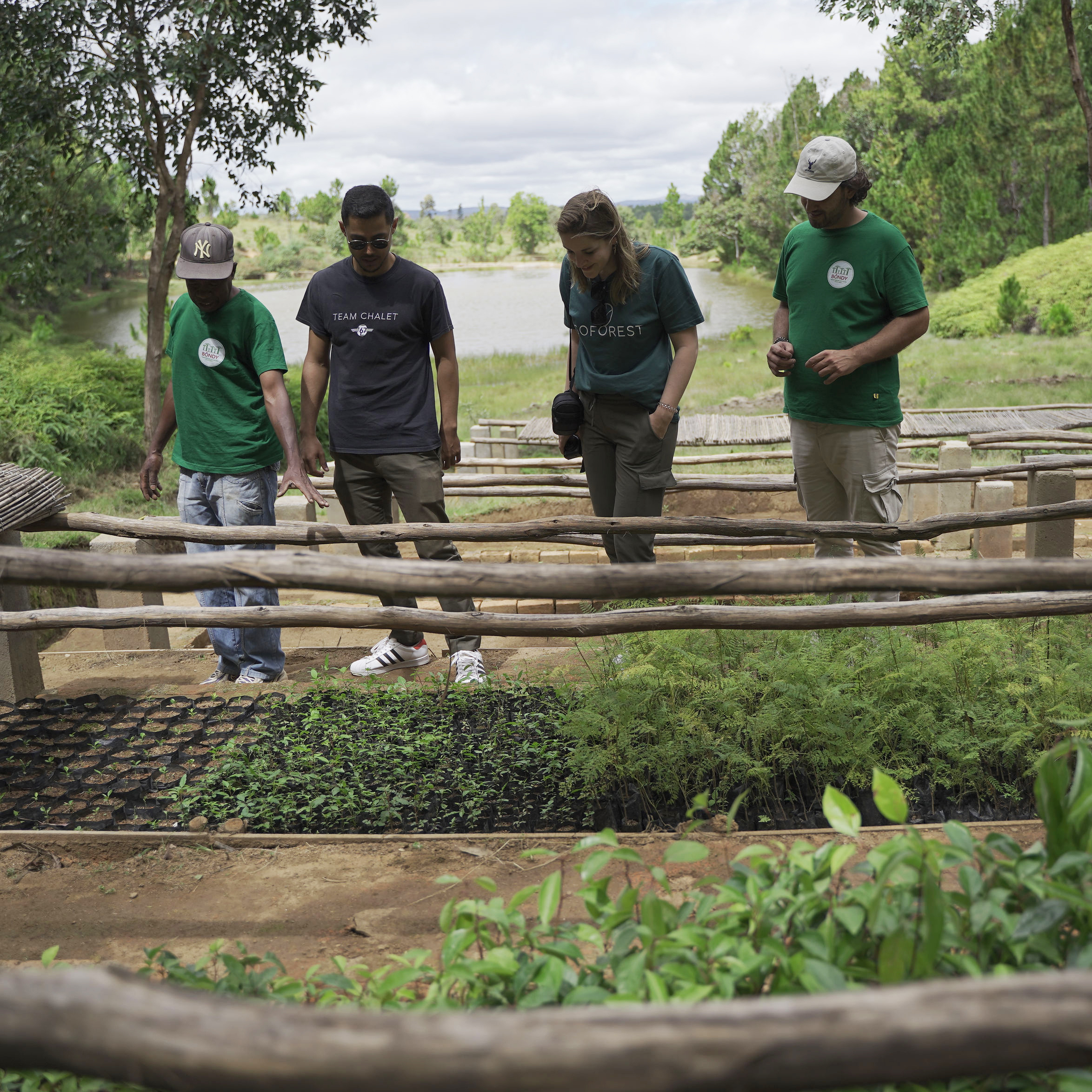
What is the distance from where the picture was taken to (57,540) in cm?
794

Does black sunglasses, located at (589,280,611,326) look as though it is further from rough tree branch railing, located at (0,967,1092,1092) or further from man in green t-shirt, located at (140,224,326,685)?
rough tree branch railing, located at (0,967,1092,1092)

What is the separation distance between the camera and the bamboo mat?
727 centimetres

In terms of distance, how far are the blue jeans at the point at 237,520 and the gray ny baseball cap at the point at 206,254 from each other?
0.80 metres

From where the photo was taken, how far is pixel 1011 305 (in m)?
18.6

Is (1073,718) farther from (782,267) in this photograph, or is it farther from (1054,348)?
(1054,348)

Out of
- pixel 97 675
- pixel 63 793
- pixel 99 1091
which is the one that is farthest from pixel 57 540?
pixel 99 1091

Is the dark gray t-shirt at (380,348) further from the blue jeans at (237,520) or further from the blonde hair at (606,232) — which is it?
the blonde hair at (606,232)

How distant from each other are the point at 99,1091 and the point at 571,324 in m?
3.08

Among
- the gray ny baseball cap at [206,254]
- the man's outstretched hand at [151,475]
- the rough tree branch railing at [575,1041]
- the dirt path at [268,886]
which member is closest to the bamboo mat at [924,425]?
the man's outstretched hand at [151,475]

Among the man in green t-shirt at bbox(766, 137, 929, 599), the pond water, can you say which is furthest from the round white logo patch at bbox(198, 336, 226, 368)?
the pond water

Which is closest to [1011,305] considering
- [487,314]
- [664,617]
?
[664,617]

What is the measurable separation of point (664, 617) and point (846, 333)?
1.54 metres

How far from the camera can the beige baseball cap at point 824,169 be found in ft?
11.8

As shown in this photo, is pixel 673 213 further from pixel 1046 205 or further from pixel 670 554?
pixel 670 554
